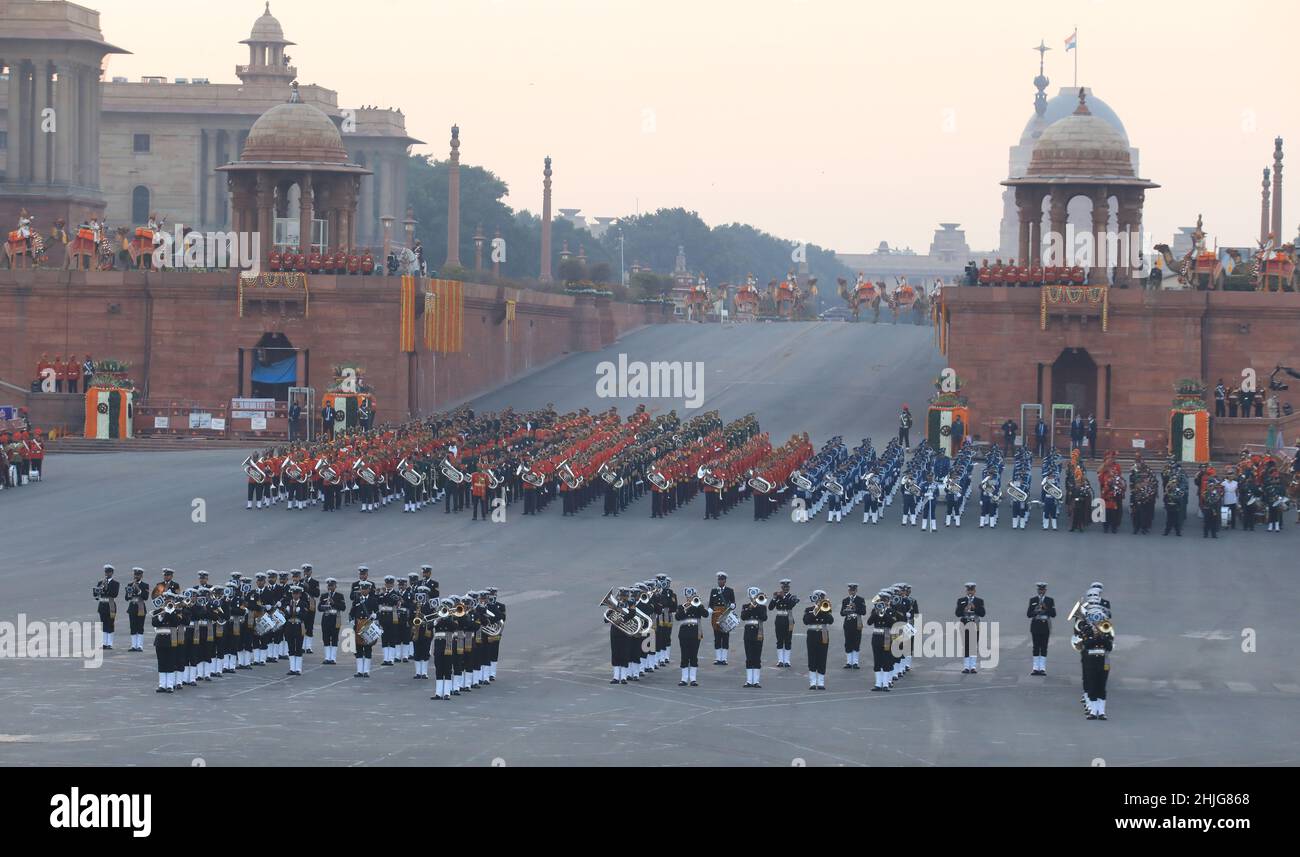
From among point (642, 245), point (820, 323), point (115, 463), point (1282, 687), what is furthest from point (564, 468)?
point (642, 245)

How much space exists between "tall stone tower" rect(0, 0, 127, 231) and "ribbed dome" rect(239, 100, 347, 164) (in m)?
25.1

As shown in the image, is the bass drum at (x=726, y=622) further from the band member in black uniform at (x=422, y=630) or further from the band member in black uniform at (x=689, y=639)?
the band member in black uniform at (x=422, y=630)

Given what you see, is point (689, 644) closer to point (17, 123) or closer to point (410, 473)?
point (410, 473)

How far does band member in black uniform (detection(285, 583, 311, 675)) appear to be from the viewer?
83.5 ft

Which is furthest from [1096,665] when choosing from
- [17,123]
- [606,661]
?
[17,123]

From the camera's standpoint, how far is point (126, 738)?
20859mm

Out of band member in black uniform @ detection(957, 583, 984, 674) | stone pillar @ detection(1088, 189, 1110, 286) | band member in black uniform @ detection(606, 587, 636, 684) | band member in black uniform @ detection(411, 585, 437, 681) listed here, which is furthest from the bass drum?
stone pillar @ detection(1088, 189, 1110, 286)

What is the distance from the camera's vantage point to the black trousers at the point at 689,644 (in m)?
25.2

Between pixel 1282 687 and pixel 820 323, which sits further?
pixel 820 323

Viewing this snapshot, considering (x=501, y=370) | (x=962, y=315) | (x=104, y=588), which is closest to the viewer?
(x=104, y=588)

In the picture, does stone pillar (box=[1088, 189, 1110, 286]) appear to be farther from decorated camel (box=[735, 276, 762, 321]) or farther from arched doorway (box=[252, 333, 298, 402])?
decorated camel (box=[735, 276, 762, 321])

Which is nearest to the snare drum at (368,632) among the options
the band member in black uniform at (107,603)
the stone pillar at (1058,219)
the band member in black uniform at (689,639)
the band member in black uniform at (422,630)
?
the band member in black uniform at (422,630)
